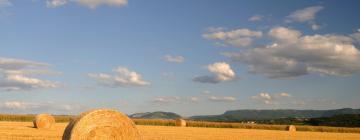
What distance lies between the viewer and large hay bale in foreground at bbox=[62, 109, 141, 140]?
55.6 feet

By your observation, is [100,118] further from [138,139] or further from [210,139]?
[210,139]

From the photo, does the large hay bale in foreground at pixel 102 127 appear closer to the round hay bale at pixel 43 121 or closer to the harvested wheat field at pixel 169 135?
the harvested wheat field at pixel 169 135

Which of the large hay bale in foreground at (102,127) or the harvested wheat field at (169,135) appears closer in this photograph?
the large hay bale in foreground at (102,127)

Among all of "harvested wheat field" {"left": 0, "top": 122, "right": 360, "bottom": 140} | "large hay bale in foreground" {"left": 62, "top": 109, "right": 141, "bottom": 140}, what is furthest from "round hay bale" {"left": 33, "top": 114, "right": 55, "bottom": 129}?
"large hay bale in foreground" {"left": 62, "top": 109, "right": 141, "bottom": 140}

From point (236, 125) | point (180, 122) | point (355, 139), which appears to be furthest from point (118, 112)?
point (236, 125)

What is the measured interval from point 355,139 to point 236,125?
2344 centimetres

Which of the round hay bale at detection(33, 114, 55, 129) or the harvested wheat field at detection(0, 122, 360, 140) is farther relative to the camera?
the round hay bale at detection(33, 114, 55, 129)

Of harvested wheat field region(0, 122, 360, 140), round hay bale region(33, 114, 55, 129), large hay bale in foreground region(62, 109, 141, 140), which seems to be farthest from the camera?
round hay bale region(33, 114, 55, 129)

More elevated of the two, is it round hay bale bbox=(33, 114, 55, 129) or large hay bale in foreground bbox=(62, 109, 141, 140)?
round hay bale bbox=(33, 114, 55, 129)

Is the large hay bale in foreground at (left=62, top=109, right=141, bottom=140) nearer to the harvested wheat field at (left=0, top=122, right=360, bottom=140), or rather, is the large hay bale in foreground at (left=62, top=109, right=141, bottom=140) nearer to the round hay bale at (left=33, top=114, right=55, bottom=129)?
the harvested wheat field at (left=0, top=122, right=360, bottom=140)

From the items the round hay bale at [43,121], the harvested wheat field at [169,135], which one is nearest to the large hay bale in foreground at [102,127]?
the harvested wheat field at [169,135]

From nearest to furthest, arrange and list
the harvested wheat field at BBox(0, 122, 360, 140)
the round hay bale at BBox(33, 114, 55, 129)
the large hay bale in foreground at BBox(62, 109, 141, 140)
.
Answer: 1. the large hay bale in foreground at BBox(62, 109, 141, 140)
2. the harvested wheat field at BBox(0, 122, 360, 140)
3. the round hay bale at BBox(33, 114, 55, 129)

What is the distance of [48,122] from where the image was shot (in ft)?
111

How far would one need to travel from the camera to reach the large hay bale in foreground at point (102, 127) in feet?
55.6
